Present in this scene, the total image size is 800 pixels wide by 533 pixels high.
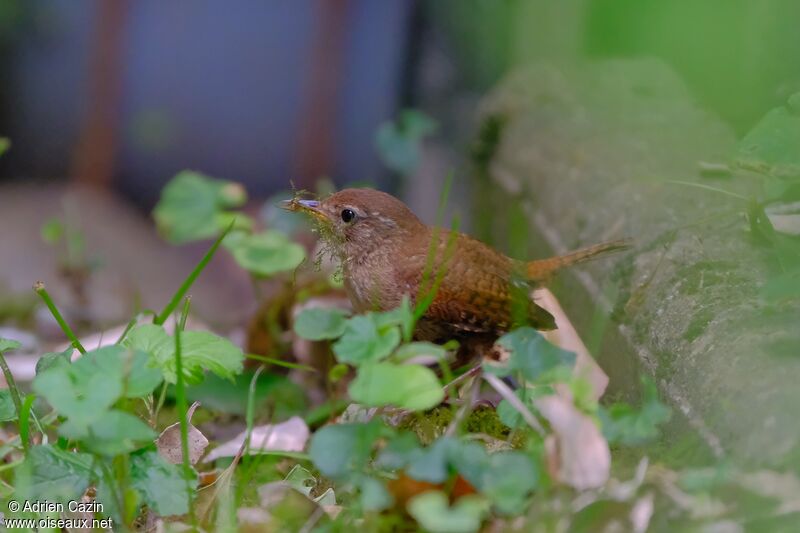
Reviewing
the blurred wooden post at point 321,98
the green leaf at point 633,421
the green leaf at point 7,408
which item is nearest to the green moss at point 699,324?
the green leaf at point 633,421

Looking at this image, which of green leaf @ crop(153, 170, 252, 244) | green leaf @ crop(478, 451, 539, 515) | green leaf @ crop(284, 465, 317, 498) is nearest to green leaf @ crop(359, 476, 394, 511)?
green leaf @ crop(478, 451, 539, 515)

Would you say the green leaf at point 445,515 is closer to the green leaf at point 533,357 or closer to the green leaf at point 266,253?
the green leaf at point 533,357

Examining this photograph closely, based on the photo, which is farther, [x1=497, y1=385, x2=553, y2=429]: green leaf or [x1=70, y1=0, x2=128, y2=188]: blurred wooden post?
[x1=70, y1=0, x2=128, y2=188]: blurred wooden post

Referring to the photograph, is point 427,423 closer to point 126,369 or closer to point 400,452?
point 400,452

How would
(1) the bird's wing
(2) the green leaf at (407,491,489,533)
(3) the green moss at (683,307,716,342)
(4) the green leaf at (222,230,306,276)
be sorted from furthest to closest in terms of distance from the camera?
1. (4) the green leaf at (222,230,306,276)
2. (1) the bird's wing
3. (3) the green moss at (683,307,716,342)
4. (2) the green leaf at (407,491,489,533)

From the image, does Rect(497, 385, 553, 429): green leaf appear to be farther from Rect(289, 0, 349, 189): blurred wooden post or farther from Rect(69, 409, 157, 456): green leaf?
Rect(289, 0, 349, 189): blurred wooden post

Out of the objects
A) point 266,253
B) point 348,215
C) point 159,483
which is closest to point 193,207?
point 266,253
